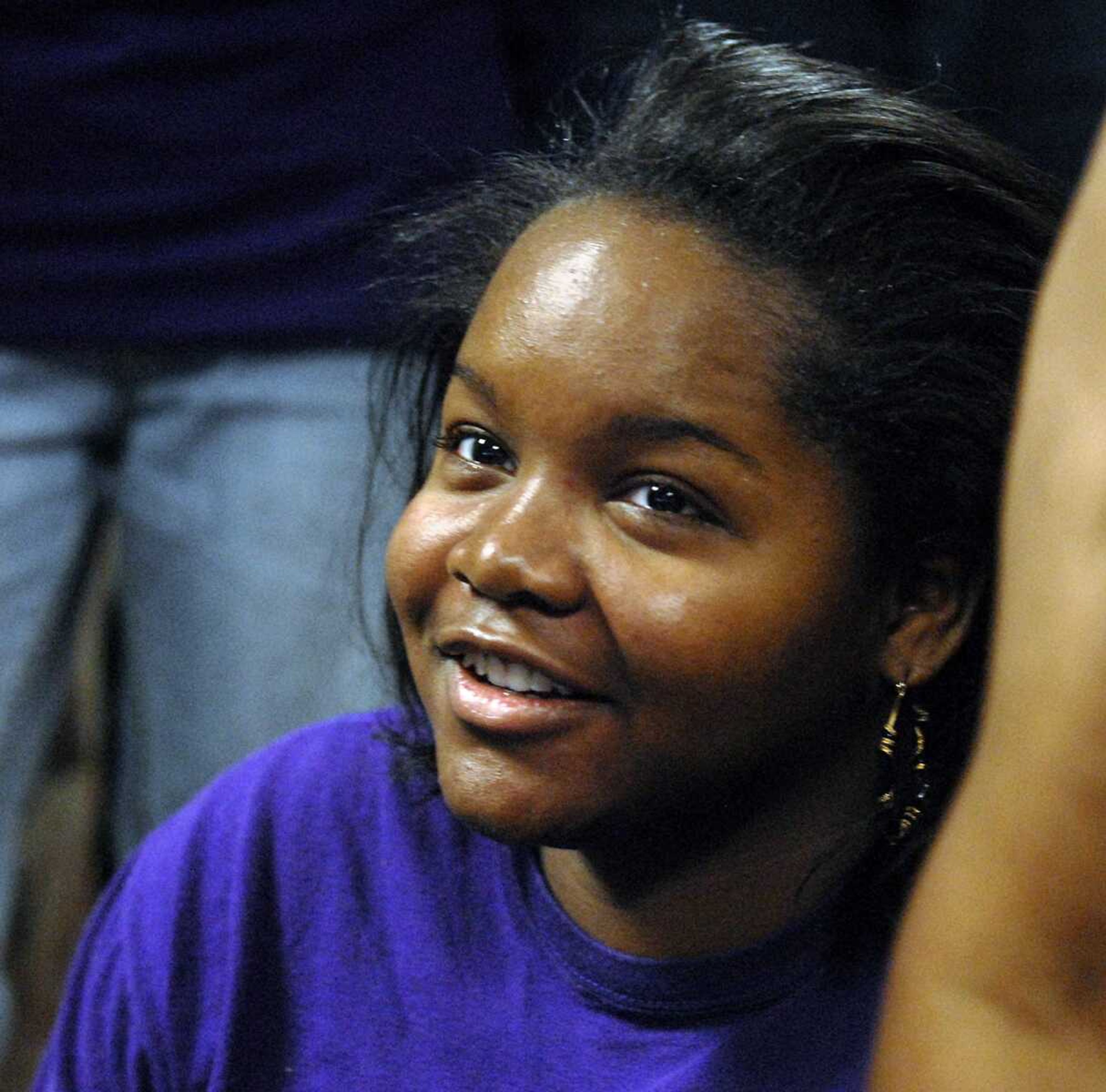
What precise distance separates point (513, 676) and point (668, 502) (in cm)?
13

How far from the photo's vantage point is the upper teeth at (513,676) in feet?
3.24

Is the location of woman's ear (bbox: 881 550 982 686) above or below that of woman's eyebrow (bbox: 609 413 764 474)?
below

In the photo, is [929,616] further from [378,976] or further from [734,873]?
[378,976]

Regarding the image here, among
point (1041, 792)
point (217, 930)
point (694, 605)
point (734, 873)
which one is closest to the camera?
point (1041, 792)

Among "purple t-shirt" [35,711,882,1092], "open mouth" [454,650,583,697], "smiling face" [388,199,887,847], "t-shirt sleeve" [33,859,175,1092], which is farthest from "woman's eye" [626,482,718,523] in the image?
"t-shirt sleeve" [33,859,175,1092]

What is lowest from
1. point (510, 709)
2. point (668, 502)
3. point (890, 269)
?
point (510, 709)

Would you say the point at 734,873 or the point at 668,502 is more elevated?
the point at 668,502

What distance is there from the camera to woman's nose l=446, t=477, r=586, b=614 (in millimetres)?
968

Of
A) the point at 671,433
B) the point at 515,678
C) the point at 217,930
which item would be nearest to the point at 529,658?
the point at 515,678

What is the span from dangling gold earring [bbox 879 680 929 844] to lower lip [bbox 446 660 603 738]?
0.19 meters

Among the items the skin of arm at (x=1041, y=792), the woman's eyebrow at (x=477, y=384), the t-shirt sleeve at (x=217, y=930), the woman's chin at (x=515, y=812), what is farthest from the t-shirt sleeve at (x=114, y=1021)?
the skin of arm at (x=1041, y=792)

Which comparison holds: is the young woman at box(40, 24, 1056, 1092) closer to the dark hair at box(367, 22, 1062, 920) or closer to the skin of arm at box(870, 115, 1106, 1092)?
the dark hair at box(367, 22, 1062, 920)

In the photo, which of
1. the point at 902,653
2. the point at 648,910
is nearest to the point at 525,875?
the point at 648,910

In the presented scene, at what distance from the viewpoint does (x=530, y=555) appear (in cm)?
97
